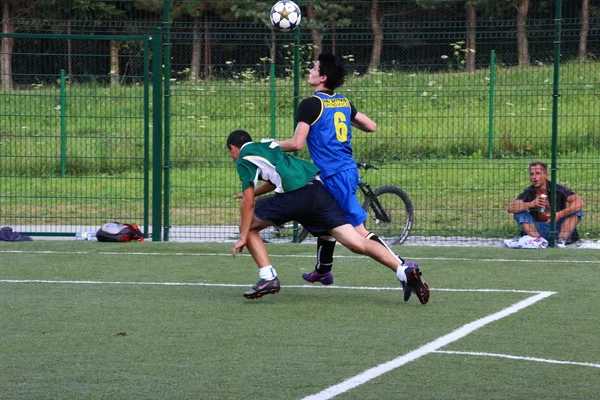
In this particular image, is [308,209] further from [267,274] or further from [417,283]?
[417,283]

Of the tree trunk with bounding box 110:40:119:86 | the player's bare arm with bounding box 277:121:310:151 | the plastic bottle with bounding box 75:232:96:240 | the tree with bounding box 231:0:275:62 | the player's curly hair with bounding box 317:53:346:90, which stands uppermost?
the tree with bounding box 231:0:275:62

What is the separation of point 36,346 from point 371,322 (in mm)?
2297

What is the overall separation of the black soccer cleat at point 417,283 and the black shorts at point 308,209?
667 millimetres

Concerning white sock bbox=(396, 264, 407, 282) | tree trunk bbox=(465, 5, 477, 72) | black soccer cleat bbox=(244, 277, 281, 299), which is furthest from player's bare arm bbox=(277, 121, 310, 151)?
tree trunk bbox=(465, 5, 477, 72)

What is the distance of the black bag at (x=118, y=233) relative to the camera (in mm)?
11867

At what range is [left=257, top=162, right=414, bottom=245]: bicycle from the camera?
40.4 feet

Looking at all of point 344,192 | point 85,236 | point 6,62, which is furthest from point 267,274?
point 6,62

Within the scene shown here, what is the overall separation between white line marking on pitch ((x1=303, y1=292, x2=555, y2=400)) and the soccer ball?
4438mm

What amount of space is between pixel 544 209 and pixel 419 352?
5.76 metres

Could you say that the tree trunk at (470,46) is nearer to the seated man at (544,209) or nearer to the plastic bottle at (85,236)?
the seated man at (544,209)

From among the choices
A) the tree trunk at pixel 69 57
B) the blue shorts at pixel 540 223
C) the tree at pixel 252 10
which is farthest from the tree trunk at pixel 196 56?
the blue shorts at pixel 540 223

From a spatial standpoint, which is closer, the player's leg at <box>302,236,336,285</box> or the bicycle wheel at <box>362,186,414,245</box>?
the player's leg at <box>302,236,336,285</box>

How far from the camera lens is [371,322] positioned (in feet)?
24.1

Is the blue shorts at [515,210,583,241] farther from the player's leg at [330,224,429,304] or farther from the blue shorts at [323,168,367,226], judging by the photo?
the player's leg at [330,224,429,304]
